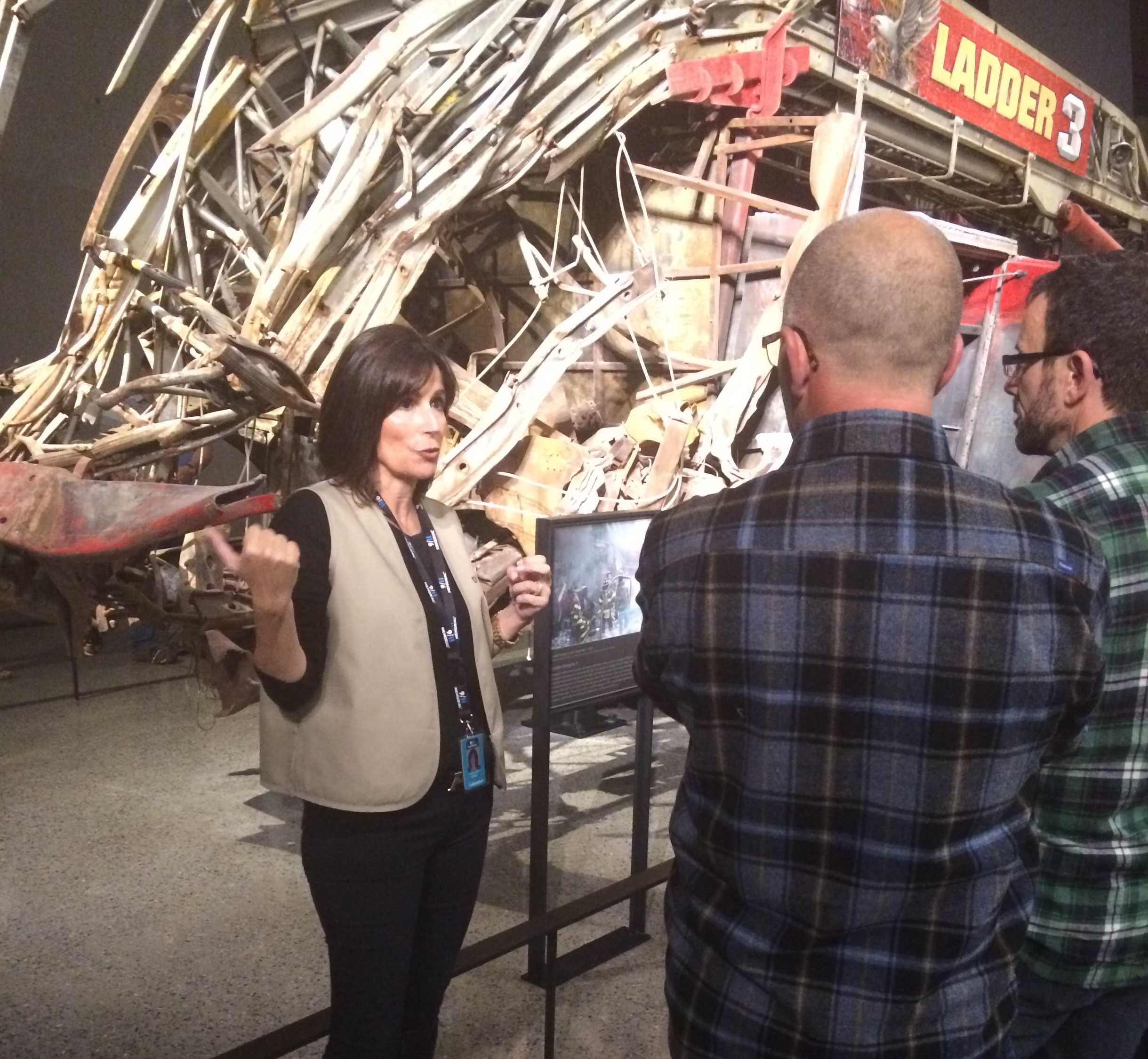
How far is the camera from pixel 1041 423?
1829 millimetres

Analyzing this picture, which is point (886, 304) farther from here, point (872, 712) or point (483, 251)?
point (483, 251)

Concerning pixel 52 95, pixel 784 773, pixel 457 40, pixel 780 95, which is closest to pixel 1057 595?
pixel 784 773

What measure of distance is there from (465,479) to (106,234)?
1.50 meters

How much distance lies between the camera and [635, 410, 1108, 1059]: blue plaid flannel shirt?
3.64 feet

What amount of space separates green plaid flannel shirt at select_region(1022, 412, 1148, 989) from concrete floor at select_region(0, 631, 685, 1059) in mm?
1529

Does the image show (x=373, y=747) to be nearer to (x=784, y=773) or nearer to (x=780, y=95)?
(x=784, y=773)

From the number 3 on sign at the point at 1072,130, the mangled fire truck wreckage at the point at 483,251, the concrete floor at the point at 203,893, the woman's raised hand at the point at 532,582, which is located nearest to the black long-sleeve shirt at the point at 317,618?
the woman's raised hand at the point at 532,582

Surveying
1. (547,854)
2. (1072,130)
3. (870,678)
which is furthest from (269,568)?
(1072,130)

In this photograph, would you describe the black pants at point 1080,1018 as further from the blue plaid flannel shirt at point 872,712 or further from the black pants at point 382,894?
the black pants at point 382,894

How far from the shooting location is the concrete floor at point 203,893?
285 cm

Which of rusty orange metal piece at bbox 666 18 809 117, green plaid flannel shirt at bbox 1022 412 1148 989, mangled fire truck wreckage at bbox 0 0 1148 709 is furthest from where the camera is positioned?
rusty orange metal piece at bbox 666 18 809 117

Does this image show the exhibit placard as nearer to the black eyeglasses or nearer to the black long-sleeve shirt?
the black long-sleeve shirt

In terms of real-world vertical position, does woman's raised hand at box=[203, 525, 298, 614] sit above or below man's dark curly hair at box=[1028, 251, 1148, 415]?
below

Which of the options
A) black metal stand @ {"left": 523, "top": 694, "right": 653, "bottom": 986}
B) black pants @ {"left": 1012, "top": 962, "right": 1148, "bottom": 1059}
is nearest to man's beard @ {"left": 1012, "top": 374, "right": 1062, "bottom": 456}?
black pants @ {"left": 1012, "top": 962, "right": 1148, "bottom": 1059}
